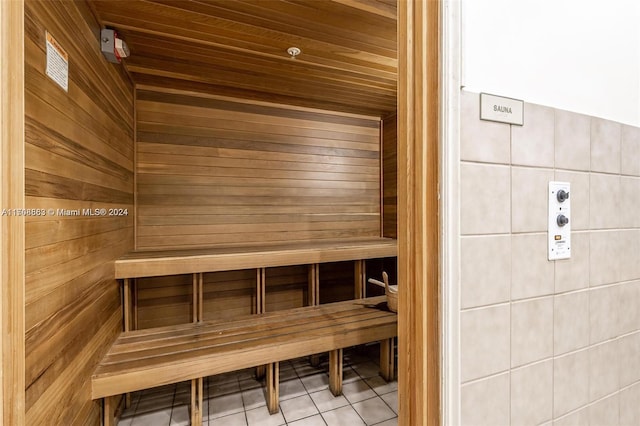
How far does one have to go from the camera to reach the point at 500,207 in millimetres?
780

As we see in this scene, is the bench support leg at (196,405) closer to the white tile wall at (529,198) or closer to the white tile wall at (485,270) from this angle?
the white tile wall at (485,270)

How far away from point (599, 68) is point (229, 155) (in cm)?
239

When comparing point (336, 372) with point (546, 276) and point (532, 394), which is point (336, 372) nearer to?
point (532, 394)

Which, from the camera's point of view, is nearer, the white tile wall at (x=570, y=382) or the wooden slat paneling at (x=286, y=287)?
the white tile wall at (x=570, y=382)

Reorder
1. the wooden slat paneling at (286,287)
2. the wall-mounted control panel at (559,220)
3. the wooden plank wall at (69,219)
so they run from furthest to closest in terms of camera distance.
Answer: the wooden slat paneling at (286,287)
the wooden plank wall at (69,219)
the wall-mounted control panel at (559,220)

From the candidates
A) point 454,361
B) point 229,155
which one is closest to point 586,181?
point 454,361

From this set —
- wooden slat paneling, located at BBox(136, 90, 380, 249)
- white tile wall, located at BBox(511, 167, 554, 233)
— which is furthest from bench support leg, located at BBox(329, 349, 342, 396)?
white tile wall, located at BBox(511, 167, 554, 233)

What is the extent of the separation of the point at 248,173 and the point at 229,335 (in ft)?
4.58

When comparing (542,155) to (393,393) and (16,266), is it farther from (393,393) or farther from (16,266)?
(393,393)

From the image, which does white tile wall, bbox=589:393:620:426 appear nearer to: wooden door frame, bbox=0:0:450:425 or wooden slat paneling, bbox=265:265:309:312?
wooden door frame, bbox=0:0:450:425

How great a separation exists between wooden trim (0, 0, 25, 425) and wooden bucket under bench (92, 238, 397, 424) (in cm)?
72

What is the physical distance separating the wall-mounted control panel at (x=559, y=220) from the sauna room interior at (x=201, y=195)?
1.32 m

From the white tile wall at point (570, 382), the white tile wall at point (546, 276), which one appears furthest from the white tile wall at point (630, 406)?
the white tile wall at point (570, 382)

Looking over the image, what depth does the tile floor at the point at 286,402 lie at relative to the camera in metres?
1.87
